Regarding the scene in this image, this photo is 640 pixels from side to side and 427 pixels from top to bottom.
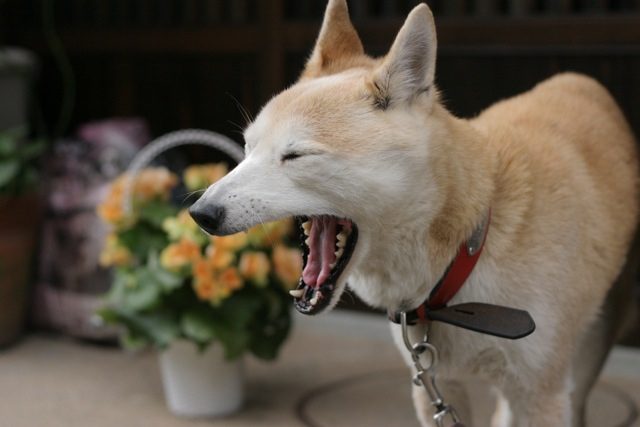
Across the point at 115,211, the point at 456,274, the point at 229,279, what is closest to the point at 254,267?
the point at 229,279

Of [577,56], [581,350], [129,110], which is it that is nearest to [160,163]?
[129,110]

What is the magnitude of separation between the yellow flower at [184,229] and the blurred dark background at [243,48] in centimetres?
64

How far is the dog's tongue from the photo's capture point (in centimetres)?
261

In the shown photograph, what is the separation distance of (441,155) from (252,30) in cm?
274

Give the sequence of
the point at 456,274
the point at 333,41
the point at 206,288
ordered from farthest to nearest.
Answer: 1. the point at 206,288
2. the point at 333,41
3. the point at 456,274

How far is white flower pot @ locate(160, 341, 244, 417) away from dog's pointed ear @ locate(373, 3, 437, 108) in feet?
5.83

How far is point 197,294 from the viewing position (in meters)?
3.95

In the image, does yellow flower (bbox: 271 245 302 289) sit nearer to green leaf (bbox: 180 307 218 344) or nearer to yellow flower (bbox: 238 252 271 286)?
yellow flower (bbox: 238 252 271 286)

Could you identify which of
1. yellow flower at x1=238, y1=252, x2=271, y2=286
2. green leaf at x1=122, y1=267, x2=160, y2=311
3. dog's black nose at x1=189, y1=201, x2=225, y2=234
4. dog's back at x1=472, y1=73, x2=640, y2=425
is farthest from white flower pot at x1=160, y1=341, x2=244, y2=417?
dog's black nose at x1=189, y1=201, x2=225, y2=234

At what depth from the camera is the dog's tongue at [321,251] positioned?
261 cm

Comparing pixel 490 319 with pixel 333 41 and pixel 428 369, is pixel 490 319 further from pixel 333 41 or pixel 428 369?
pixel 333 41

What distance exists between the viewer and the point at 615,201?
313cm

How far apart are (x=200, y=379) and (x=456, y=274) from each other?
1.66m

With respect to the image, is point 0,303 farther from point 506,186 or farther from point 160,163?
point 506,186
